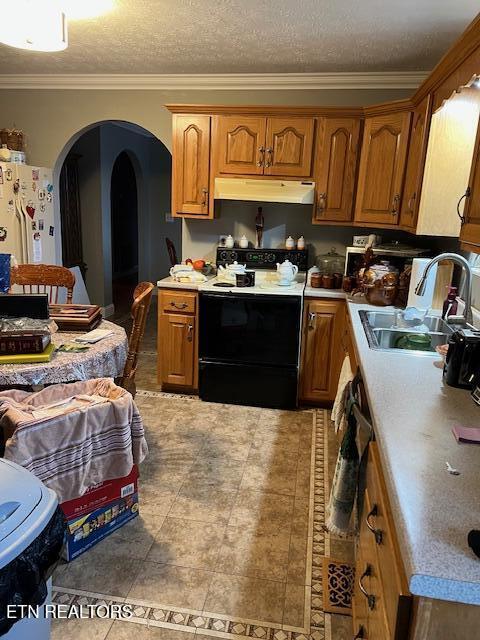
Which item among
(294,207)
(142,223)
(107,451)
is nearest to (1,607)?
(107,451)

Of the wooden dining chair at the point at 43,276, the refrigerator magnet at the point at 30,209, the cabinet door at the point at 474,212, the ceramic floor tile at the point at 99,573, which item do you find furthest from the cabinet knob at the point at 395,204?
the refrigerator magnet at the point at 30,209

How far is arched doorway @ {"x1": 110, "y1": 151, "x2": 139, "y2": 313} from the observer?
7.91 m

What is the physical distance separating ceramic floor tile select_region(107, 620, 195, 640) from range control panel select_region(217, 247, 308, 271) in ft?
8.87

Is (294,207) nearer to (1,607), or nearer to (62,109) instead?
(62,109)

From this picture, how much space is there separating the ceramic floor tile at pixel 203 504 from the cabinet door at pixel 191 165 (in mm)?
2102

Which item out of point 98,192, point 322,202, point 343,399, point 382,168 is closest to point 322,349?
point 343,399

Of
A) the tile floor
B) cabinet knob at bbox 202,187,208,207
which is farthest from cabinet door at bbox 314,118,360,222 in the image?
the tile floor

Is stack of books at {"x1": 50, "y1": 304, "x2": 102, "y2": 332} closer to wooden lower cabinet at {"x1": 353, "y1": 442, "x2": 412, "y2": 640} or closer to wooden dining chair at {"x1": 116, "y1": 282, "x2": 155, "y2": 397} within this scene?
wooden dining chair at {"x1": 116, "y1": 282, "x2": 155, "y2": 397}

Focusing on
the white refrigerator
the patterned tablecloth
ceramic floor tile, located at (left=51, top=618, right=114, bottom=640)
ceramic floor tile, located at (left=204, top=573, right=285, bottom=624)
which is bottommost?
ceramic floor tile, located at (left=51, top=618, right=114, bottom=640)

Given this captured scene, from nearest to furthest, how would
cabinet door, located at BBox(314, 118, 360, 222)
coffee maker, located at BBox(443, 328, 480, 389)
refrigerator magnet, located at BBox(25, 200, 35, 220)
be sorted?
coffee maker, located at BBox(443, 328, 480, 389) → cabinet door, located at BBox(314, 118, 360, 222) → refrigerator magnet, located at BBox(25, 200, 35, 220)

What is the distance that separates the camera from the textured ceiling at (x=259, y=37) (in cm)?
244

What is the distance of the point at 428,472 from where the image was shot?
1087 millimetres

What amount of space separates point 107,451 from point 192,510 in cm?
63

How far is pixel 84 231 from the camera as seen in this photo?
5.54 m
